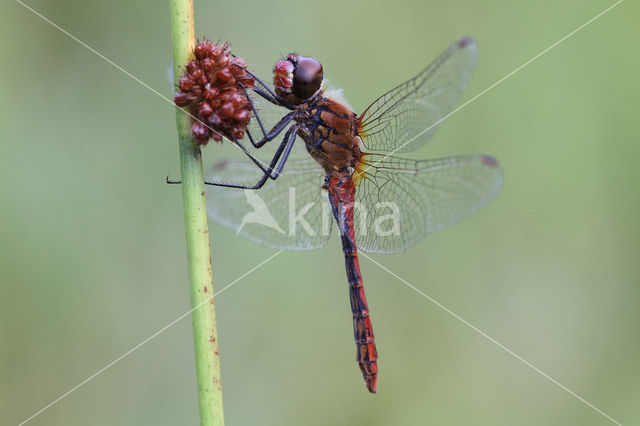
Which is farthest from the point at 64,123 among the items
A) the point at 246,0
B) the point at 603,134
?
the point at 603,134

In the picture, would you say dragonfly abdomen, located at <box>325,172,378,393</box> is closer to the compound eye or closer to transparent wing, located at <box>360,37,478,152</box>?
transparent wing, located at <box>360,37,478,152</box>

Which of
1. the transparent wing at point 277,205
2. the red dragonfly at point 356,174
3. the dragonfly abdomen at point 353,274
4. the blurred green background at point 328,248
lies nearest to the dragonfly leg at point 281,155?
the red dragonfly at point 356,174

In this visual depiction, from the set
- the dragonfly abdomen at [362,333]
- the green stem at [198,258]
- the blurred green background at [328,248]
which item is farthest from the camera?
the blurred green background at [328,248]

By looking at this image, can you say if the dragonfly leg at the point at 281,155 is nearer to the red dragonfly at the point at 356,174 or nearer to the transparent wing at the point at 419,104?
the red dragonfly at the point at 356,174

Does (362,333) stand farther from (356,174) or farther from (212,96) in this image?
(212,96)

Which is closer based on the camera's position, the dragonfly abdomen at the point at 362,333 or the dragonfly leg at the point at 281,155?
the dragonfly leg at the point at 281,155

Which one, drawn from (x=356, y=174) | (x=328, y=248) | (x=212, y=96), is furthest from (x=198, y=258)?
(x=328, y=248)

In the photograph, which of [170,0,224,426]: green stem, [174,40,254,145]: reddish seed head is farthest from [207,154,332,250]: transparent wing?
[170,0,224,426]: green stem
